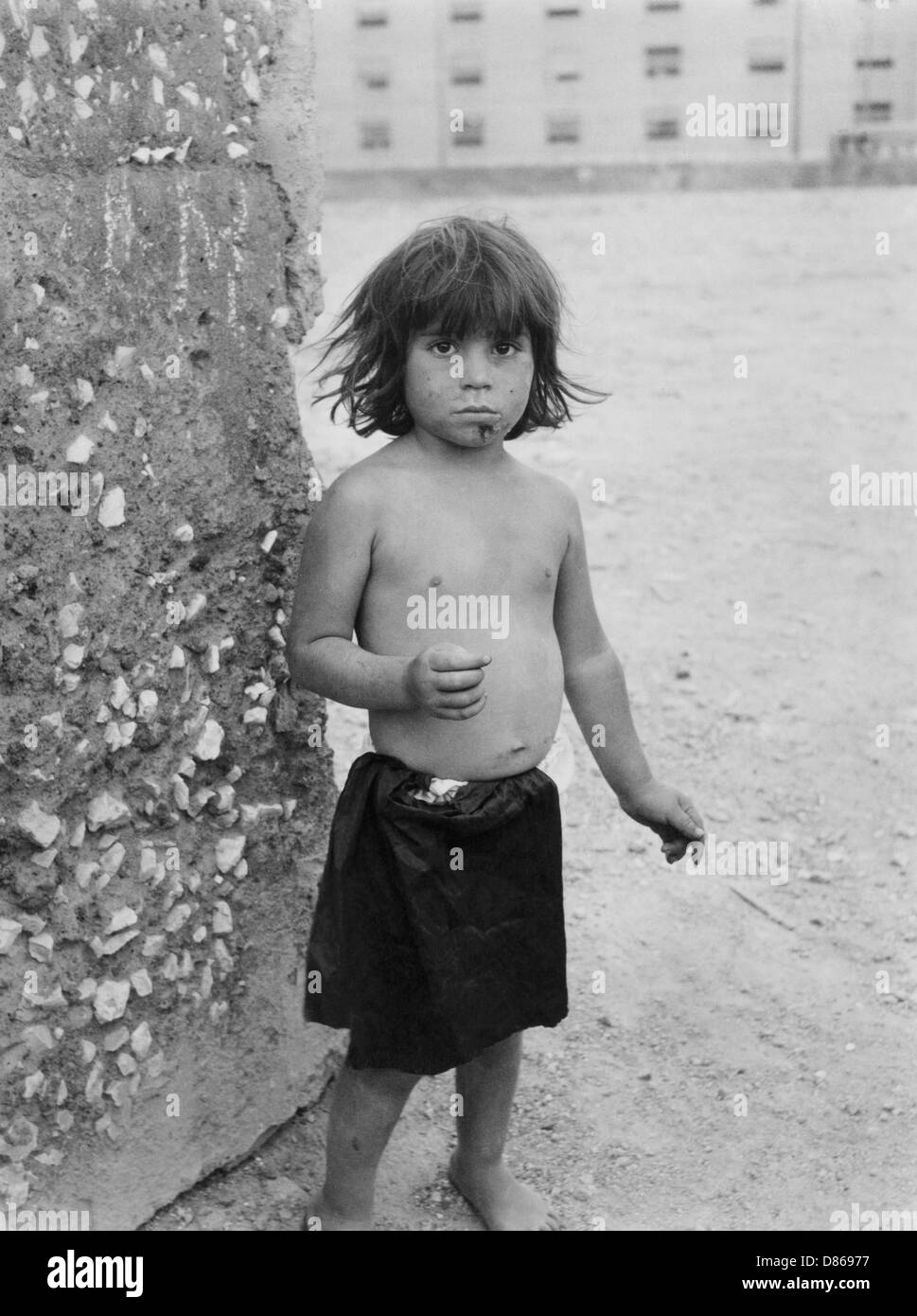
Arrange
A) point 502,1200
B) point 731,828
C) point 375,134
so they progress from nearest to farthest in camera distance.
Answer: point 502,1200 → point 731,828 → point 375,134

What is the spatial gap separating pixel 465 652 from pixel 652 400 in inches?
184

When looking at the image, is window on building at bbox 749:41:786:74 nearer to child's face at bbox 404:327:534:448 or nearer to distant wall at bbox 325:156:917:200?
distant wall at bbox 325:156:917:200

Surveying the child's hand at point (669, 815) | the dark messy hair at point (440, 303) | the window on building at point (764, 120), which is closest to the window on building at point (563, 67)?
the window on building at point (764, 120)

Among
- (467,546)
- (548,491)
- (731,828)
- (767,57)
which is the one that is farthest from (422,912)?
(767,57)

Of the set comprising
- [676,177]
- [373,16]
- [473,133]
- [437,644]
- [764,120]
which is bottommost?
[676,177]

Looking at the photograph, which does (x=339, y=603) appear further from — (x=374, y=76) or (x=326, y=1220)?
(x=374, y=76)

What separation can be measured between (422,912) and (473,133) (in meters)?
16.5

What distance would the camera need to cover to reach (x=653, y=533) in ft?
16.6

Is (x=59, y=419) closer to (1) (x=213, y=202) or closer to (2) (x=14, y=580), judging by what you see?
(2) (x=14, y=580)

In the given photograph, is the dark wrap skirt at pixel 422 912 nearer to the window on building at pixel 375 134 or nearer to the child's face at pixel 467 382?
the child's face at pixel 467 382

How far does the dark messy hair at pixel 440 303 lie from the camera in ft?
6.70

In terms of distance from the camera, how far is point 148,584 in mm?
2184

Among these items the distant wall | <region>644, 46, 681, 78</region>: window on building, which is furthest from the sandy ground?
<region>644, 46, 681, 78</region>: window on building

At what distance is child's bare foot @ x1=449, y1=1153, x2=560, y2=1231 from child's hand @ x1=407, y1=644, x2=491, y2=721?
903 millimetres
